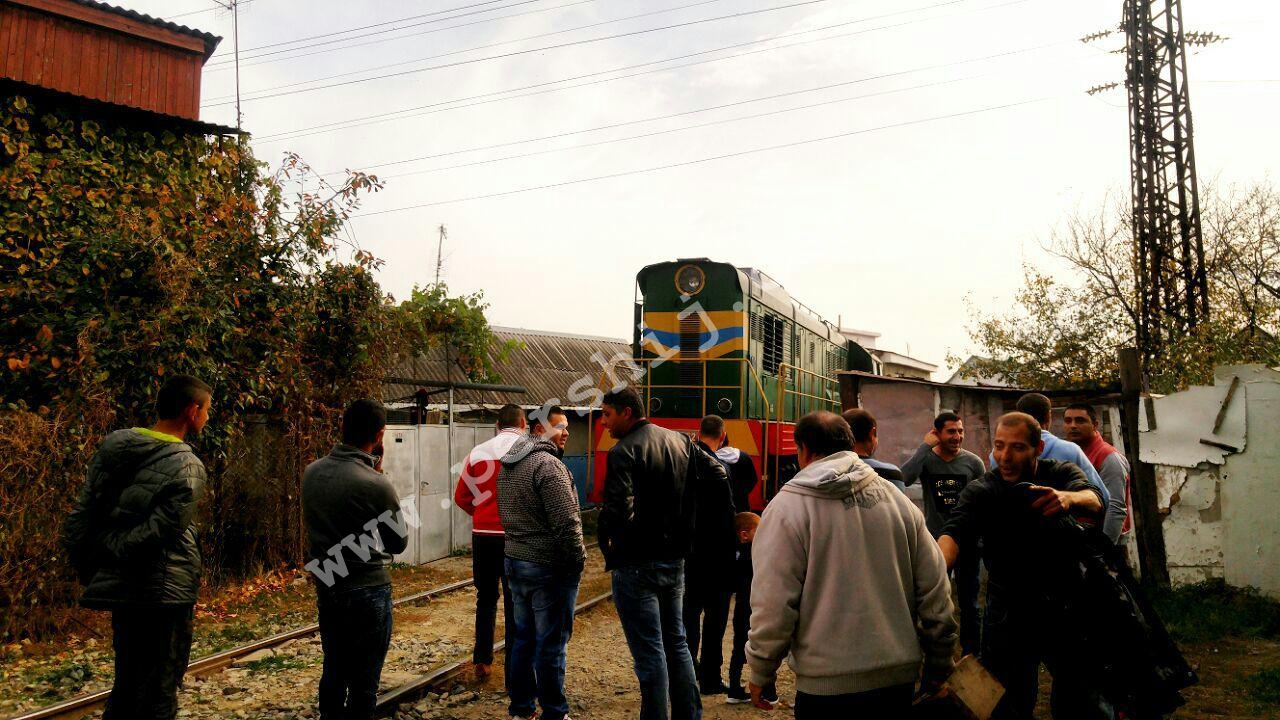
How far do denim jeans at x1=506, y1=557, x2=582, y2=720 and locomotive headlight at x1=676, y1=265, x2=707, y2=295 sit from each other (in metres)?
7.63

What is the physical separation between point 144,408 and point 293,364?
213 centimetres

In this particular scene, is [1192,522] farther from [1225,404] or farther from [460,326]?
[460,326]

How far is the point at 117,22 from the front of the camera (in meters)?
14.1

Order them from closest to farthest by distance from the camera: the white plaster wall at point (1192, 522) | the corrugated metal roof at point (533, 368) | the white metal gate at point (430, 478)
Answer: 1. the white plaster wall at point (1192, 522)
2. the white metal gate at point (430, 478)
3. the corrugated metal roof at point (533, 368)

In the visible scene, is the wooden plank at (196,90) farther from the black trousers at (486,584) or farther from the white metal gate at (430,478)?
the black trousers at (486,584)

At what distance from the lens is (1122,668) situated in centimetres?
345

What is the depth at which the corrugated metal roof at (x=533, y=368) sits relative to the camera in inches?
922

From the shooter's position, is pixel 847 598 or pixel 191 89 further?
pixel 191 89

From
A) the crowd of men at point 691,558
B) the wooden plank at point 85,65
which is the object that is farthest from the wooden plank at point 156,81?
the crowd of men at point 691,558

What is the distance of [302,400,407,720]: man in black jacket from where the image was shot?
4008 mm

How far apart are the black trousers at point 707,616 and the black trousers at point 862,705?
2.78m

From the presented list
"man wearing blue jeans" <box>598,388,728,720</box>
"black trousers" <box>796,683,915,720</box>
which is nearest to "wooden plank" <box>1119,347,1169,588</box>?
"man wearing blue jeans" <box>598,388,728,720</box>

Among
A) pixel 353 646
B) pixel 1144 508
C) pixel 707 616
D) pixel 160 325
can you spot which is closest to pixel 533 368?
pixel 160 325

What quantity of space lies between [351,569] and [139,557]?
88 cm
